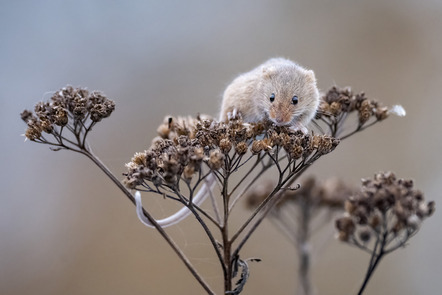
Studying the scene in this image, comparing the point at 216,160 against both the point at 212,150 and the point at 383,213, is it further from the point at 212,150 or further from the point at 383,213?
the point at 383,213

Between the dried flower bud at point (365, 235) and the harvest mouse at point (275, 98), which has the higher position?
the harvest mouse at point (275, 98)

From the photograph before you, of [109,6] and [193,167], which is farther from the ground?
[109,6]

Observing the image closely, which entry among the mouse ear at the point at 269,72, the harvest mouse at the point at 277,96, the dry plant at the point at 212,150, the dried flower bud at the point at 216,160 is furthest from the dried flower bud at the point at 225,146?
the mouse ear at the point at 269,72

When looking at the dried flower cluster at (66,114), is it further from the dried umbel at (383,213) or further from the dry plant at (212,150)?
the dried umbel at (383,213)

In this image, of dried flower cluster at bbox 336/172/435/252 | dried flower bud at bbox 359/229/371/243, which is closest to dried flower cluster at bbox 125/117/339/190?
dried flower cluster at bbox 336/172/435/252

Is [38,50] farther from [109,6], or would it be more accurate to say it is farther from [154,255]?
[154,255]

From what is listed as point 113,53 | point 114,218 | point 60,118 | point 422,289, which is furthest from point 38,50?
point 422,289
